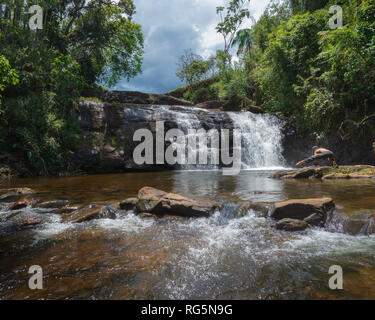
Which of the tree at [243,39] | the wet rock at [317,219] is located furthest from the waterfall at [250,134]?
the tree at [243,39]

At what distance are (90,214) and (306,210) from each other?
389cm

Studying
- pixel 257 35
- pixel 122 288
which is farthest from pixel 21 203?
pixel 257 35

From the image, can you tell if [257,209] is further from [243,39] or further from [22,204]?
[243,39]

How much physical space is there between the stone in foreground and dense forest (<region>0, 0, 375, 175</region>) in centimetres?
636

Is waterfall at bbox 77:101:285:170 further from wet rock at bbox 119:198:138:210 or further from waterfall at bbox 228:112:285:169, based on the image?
wet rock at bbox 119:198:138:210

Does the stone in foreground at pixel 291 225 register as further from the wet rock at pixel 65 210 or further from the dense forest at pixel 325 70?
the dense forest at pixel 325 70

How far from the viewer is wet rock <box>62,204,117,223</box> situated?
4.01 metres

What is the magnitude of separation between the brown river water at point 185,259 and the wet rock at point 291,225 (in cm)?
14

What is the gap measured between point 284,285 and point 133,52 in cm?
2218

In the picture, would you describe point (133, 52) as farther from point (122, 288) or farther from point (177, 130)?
point (122, 288)

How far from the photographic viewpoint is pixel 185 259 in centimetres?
255

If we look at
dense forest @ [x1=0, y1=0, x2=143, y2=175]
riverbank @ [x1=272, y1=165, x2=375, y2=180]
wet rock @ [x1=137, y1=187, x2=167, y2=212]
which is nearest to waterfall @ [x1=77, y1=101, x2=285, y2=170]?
dense forest @ [x1=0, y1=0, x2=143, y2=175]

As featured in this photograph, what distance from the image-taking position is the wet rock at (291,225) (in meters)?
3.31

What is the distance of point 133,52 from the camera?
2011cm
